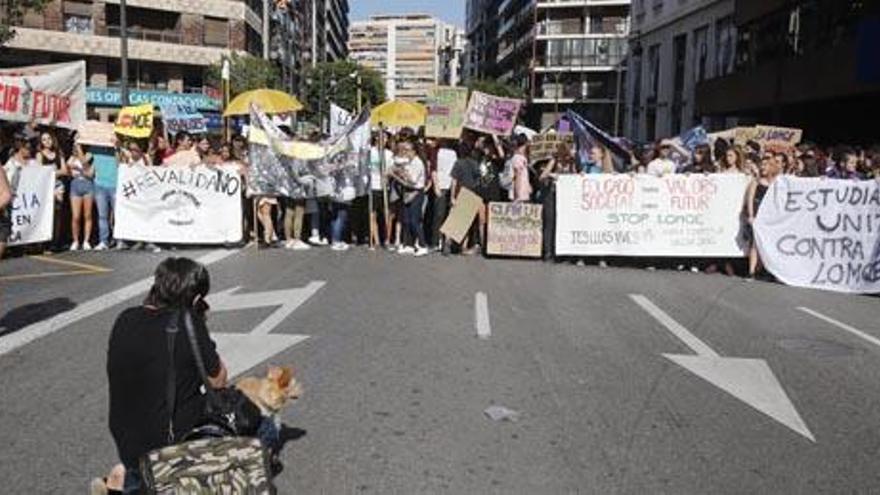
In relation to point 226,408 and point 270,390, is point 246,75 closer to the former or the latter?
point 270,390

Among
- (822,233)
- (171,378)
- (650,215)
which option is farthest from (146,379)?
(650,215)

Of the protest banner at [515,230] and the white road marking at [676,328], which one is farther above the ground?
the protest banner at [515,230]

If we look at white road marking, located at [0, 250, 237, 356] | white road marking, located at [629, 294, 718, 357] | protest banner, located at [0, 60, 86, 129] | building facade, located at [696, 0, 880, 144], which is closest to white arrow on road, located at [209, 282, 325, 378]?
white road marking, located at [0, 250, 237, 356]

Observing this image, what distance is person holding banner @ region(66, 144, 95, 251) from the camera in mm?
14477

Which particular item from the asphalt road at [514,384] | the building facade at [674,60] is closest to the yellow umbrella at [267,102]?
the asphalt road at [514,384]

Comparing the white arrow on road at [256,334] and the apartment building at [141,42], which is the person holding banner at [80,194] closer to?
the white arrow on road at [256,334]

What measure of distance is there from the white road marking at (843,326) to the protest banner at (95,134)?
10.4 meters

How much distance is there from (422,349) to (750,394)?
2.60m

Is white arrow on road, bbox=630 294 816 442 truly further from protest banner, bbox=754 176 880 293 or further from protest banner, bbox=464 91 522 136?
protest banner, bbox=464 91 522 136

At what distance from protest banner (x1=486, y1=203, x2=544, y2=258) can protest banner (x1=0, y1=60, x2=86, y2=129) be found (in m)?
6.76

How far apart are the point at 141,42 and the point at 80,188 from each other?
52.5 meters

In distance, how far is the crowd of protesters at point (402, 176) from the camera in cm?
1431

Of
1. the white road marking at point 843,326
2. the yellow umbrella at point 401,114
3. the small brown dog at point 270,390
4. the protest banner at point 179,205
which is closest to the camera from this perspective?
the small brown dog at point 270,390

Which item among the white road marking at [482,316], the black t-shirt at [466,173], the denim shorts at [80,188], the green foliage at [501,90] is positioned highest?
the green foliage at [501,90]
